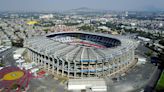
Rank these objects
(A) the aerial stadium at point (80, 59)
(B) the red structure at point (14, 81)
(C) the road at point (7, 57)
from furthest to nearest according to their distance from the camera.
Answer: (C) the road at point (7, 57) < (A) the aerial stadium at point (80, 59) < (B) the red structure at point (14, 81)

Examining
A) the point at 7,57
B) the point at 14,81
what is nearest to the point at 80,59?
the point at 14,81

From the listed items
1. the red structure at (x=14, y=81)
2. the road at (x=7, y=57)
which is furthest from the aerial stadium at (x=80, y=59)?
the road at (x=7, y=57)

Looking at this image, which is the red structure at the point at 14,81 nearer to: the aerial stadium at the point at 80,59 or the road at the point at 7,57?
the road at the point at 7,57

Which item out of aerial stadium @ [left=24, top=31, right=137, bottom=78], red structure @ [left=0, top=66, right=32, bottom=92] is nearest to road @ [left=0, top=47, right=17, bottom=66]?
red structure @ [left=0, top=66, right=32, bottom=92]

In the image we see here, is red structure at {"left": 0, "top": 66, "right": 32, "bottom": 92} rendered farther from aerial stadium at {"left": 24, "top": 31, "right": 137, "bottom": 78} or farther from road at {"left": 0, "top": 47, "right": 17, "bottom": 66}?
aerial stadium at {"left": 24, "top": 31, "right": 137, "bottom": 78}

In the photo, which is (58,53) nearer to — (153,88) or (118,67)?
(118,67)

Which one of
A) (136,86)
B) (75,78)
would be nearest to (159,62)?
(136,86)

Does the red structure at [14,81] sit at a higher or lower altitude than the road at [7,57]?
lower

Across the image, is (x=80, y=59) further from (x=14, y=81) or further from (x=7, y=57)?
(x=7, y=57)

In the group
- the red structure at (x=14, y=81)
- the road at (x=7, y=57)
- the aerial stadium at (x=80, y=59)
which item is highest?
the aerial stadium at (x=80, y=59)
